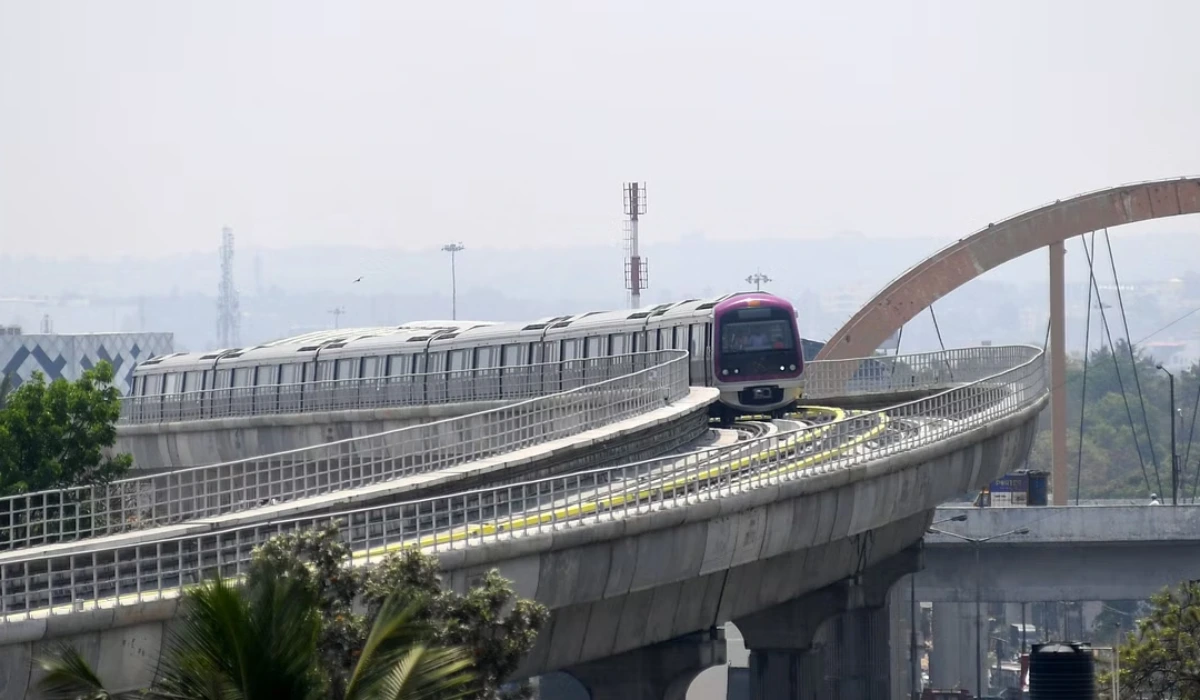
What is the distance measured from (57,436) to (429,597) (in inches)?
1040

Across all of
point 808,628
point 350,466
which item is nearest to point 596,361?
point 808,628

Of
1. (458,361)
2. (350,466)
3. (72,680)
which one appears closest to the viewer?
(72,680)

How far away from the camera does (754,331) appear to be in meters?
50.3

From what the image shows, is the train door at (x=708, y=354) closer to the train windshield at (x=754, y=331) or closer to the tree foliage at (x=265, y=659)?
the train windshield at (x=754, y=331)

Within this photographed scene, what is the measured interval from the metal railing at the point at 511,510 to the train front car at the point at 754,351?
5219mm

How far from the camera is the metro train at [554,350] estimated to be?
50344 millimetres

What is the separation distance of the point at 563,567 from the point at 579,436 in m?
9.53

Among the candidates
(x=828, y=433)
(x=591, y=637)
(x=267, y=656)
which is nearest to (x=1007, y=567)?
(x=828, y=433)

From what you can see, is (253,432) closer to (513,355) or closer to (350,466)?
(513,355)

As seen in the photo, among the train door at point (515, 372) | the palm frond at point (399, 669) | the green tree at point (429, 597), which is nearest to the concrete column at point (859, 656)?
the train door at point (515, 372)

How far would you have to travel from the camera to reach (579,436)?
38.1 m

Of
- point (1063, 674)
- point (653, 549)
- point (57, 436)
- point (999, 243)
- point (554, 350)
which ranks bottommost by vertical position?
point (1063, 674)

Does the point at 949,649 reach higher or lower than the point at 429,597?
lower

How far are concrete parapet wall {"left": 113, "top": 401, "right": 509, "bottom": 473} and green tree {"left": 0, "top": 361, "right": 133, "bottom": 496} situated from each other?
35.2ft
